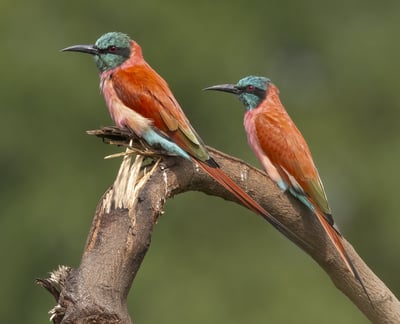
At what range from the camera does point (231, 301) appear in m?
10.7

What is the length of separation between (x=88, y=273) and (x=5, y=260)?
29.9ft

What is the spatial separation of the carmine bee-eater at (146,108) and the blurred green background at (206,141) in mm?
5794

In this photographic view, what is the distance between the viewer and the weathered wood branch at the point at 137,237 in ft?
10.4

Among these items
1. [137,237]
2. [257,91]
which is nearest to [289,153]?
[257,91]

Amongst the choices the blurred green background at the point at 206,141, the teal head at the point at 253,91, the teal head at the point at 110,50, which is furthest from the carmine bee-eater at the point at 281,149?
the blurred green background at the point at 206,141

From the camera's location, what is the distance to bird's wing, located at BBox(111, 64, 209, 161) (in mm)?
4098

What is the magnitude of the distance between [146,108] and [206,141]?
25.1 feet

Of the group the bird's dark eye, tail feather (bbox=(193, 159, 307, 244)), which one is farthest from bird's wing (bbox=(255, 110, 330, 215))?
tail feather (bbox=(193, 159, 307, 244))

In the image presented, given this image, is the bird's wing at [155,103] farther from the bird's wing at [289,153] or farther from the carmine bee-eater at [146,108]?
the bird's wing at [289,153]

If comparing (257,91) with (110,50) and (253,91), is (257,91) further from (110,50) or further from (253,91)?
(110,50)

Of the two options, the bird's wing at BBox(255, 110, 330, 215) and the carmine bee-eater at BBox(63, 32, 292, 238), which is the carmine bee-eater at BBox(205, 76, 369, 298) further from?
the carmine bee-eater at BBox(63, 32, 292, 238)

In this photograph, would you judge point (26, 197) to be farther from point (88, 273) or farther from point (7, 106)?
point (88, 273)

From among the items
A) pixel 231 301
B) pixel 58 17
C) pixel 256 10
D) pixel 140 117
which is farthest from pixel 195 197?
pixel 140 117

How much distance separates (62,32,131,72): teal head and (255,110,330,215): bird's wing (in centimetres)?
57
